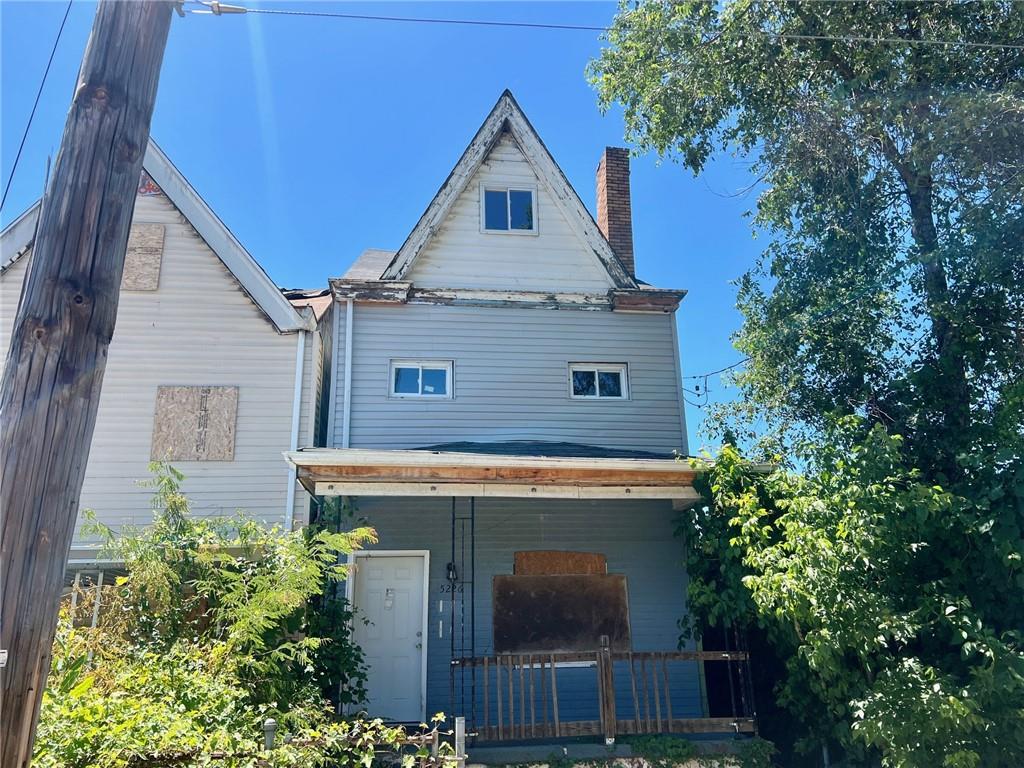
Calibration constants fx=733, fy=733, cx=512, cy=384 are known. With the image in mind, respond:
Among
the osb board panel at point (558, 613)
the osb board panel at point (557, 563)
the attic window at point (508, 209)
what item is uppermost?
A: the attic window at point (508, 209)

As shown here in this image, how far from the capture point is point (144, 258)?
10.8 meters

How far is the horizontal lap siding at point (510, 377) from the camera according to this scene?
10742 millimetres

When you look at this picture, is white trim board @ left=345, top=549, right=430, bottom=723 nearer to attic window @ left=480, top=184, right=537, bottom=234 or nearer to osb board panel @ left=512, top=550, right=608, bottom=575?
osb board panel @ left=512, top=550, right=608, bottom=575

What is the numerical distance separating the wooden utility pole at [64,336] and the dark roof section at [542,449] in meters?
6.86

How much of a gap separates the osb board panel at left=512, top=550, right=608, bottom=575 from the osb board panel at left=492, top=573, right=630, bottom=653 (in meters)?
0.08

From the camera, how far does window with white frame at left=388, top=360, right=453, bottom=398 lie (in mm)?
10914

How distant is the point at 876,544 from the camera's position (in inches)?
254

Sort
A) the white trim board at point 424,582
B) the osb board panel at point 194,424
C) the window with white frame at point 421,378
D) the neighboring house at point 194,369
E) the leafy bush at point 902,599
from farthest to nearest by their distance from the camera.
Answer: the window with white frame at point 421,378 < the osb board panel at point 194,424 < the neighboring house at point 194,369 < the white trim board at point 424,582 < the leafy bush at point 902,599

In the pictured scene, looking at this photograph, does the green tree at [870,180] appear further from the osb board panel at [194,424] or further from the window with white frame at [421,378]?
the osb board panel at [194,424]

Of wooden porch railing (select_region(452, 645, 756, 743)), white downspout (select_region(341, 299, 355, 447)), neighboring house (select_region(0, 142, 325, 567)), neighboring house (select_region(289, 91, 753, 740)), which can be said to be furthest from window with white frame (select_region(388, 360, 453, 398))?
wooden porch railing (select_region(452, 645, 756, 743))

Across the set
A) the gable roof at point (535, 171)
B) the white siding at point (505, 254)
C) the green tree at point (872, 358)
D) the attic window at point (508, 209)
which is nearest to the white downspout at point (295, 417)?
the gable roof at point (535, 171)

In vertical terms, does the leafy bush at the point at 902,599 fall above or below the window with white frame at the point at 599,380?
below

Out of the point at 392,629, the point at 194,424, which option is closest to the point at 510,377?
the point at 392,629

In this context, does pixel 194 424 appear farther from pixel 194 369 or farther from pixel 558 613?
pixel 558 613
